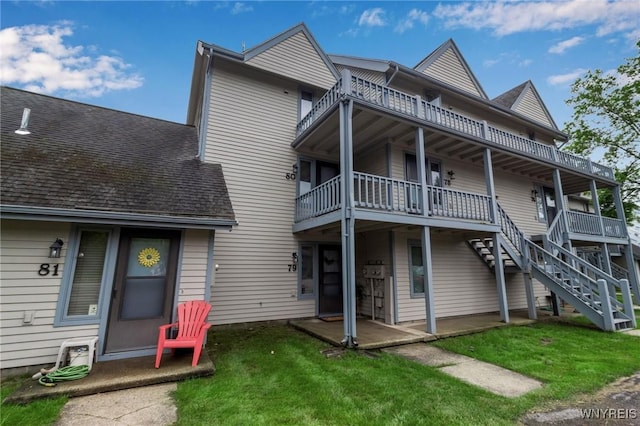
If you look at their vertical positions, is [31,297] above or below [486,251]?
below

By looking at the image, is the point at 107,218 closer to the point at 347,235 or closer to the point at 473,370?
the point at 347,235

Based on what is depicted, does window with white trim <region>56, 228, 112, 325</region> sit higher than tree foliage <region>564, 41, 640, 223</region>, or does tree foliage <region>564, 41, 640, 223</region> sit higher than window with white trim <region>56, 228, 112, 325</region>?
tree foliage <region>564, 41, 640, 223</region>

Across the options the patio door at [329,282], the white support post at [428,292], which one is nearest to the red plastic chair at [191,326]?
the patio door at [329,282]

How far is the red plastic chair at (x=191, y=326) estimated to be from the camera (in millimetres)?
4621

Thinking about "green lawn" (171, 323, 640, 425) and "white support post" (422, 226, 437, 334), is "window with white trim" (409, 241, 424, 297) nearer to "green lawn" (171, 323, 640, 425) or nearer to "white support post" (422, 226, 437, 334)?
"white support post" (422, 226, 437, 334)

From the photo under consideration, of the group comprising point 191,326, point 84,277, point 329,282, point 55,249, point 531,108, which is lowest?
point 191,326

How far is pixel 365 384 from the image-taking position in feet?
13.6

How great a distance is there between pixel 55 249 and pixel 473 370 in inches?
287

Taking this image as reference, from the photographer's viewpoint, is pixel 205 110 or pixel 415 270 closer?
pixel 205 110

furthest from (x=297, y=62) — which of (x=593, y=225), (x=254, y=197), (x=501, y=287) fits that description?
(x=593, y=225)

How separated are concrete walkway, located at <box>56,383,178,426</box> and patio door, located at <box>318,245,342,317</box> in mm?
5527

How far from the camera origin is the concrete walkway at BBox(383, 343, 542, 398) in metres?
4.09

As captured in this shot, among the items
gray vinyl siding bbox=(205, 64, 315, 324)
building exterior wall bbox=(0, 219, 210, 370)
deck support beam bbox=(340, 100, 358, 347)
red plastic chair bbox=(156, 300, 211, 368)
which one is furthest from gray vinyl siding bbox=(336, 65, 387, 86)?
building exterior wall bbox=(0, 219, 210, 370)

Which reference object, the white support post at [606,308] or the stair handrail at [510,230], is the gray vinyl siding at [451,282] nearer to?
the stair handrail at [510,230]
